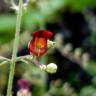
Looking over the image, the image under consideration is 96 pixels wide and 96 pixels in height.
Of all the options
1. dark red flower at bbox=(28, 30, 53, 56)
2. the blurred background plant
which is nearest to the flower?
dark red flower at bbox=(28, 30, 53, 56)

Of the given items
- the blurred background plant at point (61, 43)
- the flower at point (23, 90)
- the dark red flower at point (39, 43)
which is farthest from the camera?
the blurred background plant at point (61, 43)

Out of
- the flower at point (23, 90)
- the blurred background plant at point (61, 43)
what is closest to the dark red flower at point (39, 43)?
the flower at point (23, 90)

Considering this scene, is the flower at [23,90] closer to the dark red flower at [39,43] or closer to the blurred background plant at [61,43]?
the dark red flower at [39,43]

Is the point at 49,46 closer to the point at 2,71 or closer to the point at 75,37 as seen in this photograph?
the point at 2,71

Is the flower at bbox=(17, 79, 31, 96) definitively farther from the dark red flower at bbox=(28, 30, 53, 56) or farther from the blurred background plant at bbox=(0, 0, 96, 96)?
the blurred background plant at bbox=(0, 0, 96, 96)

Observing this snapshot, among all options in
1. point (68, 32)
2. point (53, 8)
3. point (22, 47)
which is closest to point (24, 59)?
point (22, 47)

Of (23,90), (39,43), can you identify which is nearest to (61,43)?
(23,90)

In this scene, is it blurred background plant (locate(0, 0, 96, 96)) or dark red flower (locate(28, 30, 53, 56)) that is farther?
blurred background plant (locate(0, 0, 96, 96))
